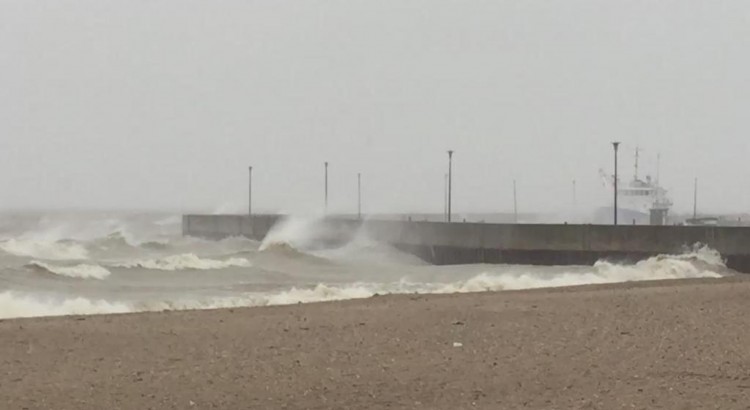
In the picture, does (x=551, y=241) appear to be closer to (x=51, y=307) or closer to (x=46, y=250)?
(x=51, y=307)

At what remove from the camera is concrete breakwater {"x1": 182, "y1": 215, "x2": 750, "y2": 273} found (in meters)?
35.2

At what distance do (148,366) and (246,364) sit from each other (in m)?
0.96

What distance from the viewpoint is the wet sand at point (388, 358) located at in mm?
7812

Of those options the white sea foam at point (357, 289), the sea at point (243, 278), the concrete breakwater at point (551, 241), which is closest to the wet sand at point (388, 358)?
the white sea foam at point (357, 289)

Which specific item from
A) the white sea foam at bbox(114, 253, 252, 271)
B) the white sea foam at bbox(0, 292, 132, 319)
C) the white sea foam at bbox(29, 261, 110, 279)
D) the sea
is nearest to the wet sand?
the white sea foam at bbox(0, 292, 132, 319)

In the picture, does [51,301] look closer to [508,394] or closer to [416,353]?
[416,353]

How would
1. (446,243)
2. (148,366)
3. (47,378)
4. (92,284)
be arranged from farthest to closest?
(446,243), (92,284), (148,366), (47,378)

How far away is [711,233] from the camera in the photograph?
35312 mm

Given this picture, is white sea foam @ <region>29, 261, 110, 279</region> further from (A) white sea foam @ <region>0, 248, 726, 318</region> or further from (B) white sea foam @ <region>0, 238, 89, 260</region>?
(B) white sea foam @ <region>0, 238, 89, 260</region>

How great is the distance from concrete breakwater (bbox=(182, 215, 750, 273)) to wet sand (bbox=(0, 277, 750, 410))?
73.0 ft

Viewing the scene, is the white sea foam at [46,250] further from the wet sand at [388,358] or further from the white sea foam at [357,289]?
the wet sand at [388,358]

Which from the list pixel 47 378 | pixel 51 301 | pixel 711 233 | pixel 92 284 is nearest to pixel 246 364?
pixel 47 378

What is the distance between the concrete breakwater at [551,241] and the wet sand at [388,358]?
22.2 metres

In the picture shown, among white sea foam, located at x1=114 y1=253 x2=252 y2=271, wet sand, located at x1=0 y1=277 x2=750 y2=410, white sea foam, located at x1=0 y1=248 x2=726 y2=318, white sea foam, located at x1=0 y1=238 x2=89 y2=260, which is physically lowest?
white sea foam, located at x1=0 y1=238 x2=89 y2=260
